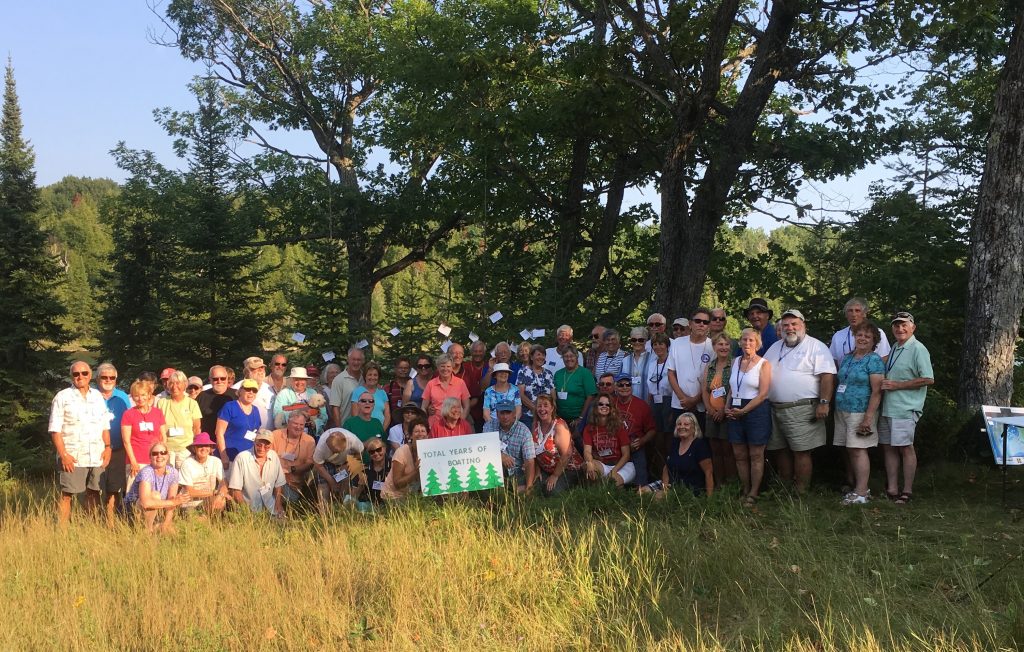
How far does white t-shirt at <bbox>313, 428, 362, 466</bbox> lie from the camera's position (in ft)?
28.7

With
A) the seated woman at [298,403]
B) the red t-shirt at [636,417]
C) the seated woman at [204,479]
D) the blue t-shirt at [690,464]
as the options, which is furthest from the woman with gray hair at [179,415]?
the blue t-shirt at [690,464]

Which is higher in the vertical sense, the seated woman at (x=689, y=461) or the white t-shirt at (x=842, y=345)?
the white t-shirt at (x=842, y=345)

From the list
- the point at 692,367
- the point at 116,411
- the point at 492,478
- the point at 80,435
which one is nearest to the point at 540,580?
the point at 492,478

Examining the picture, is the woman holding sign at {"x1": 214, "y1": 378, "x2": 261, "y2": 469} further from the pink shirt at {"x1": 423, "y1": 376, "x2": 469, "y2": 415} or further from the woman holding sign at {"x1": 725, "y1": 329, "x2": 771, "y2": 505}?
the woman holding sign at {"x1": 725, "y1": 329, "x2": 771, "y2": 505}

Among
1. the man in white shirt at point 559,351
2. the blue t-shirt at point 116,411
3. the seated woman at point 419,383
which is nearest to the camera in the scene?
the blue t-shirt at point 116,411

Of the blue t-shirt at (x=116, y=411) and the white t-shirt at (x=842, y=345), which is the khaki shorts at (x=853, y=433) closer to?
the white t-shirt at (x=842, y=345)

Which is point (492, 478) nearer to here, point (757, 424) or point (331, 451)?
point (331, 451)

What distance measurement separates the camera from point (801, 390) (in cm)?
799

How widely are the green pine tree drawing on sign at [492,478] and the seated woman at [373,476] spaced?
121cm

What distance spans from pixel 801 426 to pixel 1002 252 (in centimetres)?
355

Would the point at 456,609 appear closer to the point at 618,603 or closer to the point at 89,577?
the point at 618,603

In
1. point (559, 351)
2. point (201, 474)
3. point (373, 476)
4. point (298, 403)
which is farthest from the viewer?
point (559, 351)

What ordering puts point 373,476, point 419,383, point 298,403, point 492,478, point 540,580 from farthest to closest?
point 419,383
point 298,403
point 373,476
point 492,478
point 540,580

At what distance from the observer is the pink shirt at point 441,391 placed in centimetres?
921
